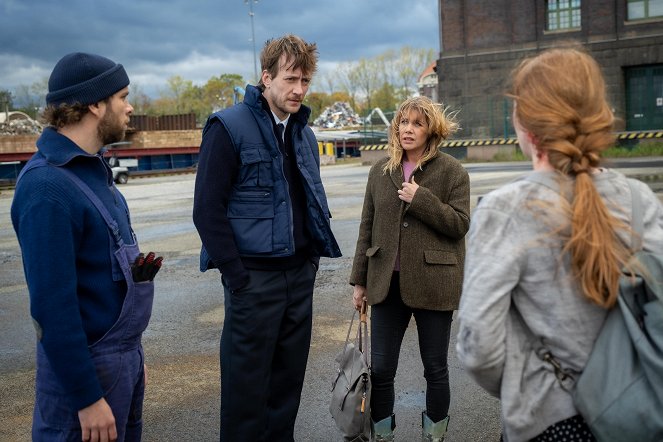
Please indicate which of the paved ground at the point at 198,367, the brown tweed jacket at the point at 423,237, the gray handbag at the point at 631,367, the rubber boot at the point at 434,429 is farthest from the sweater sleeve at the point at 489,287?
the paved ground at the point at 198,367

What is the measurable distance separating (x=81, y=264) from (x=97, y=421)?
0.55m

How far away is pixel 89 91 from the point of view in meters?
2.48

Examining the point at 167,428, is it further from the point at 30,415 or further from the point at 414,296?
the point at 414,296

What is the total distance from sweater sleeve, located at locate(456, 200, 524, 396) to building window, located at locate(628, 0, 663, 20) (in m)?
36.9

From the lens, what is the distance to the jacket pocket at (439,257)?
11.7 ft

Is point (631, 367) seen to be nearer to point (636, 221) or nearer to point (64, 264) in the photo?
point (636, 221)

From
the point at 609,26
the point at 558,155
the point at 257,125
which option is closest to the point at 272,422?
the point at 257,125

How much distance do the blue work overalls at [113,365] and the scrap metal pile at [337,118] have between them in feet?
287

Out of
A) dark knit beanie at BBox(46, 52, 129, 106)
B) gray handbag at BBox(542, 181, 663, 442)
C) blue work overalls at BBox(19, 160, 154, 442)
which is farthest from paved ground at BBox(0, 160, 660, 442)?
dark knit beanie at BBox(46, 52, 129, 106)

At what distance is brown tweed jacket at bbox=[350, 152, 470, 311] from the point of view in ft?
11.6

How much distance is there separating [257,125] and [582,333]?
1.96 metres

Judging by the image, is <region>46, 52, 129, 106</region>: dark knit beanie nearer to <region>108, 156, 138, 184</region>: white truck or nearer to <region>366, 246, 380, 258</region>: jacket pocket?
<region>366, 246, 380, 258</region>: jacket pocket

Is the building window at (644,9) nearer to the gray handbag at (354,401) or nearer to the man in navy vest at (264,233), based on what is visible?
the man in navy vest at (264,233)

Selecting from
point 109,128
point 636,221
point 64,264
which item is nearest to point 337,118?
point 109,128
